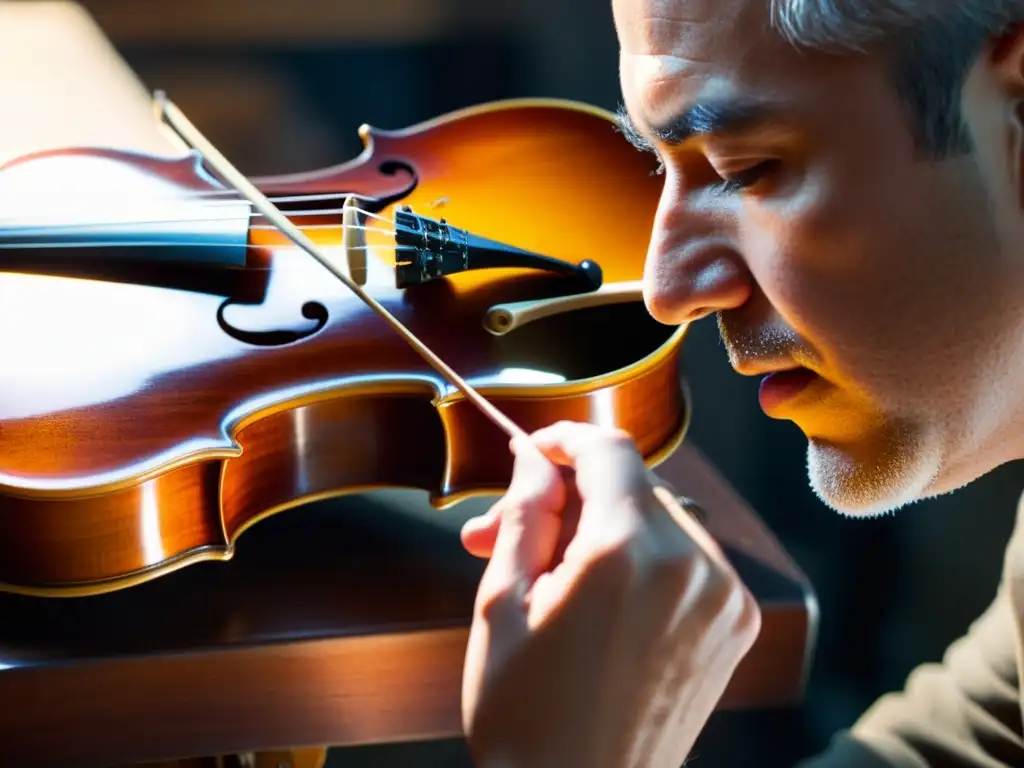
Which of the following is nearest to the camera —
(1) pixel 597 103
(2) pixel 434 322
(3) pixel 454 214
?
(2) pixel 434 322

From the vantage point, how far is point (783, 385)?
58cm

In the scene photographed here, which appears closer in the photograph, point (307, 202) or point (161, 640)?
point (161, 640)

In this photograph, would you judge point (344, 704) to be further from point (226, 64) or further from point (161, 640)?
point (226, 64)

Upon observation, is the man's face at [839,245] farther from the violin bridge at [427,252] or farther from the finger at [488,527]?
the violin bridge at [427,252]

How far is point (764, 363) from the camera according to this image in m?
0.56

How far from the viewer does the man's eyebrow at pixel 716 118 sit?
0.49m

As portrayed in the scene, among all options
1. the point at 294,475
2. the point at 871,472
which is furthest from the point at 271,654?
the point at 871,472

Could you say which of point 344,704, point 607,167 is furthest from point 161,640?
point 607,167

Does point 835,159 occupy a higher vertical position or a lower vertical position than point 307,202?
higher

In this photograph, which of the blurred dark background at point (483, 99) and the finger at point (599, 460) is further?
the blurred dark background at point (483, 99)

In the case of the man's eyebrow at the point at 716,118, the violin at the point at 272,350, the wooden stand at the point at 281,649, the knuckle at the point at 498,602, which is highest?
the man's eyebrow at the point at 716,118

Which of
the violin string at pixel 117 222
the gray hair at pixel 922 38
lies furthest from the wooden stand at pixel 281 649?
the gray hair at pixel 922 38

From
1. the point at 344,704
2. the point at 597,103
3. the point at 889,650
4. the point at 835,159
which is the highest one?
the point at 835,159

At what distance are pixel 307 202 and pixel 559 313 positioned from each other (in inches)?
9.8
